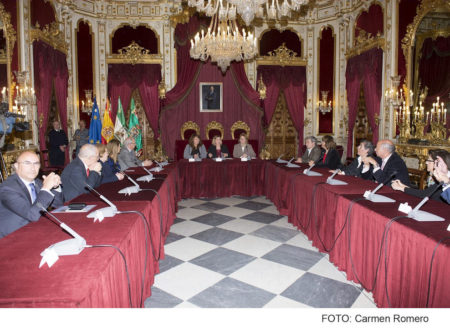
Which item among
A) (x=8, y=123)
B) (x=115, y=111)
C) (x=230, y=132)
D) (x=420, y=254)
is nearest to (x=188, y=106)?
(x=230, y=132)

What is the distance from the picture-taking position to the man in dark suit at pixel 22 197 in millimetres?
2279

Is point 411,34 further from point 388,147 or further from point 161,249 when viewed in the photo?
point 161,249

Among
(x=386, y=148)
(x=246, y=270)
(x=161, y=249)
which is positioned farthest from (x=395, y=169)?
(x=161, y=249)

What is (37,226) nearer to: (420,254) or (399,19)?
(420,254)

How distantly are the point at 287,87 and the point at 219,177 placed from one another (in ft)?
14.8

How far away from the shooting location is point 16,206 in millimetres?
2270

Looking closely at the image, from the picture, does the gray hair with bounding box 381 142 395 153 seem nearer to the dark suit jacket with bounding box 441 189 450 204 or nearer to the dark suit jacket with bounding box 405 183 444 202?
the dark suit jacket with bounding box 405 183 444 202

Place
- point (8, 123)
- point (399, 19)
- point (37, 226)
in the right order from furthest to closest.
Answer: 1. point (399, 19)
2. point (8, 123)
3. point (37, 226)

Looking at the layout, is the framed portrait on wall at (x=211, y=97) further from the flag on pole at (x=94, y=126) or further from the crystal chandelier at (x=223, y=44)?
→ the crystal chandelier at (x=223, y=44)

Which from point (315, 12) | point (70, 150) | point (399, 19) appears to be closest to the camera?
point (399, 19)

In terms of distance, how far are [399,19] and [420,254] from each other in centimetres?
645

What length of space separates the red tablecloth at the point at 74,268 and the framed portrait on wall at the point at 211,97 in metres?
7.20

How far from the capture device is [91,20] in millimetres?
8828

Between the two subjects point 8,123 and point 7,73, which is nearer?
point 8,123
